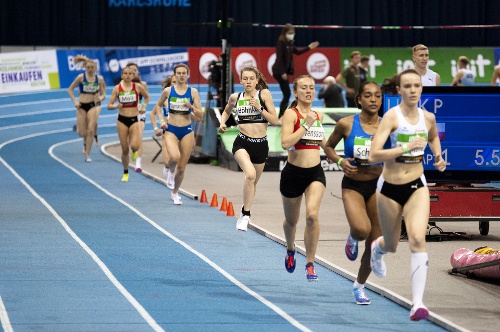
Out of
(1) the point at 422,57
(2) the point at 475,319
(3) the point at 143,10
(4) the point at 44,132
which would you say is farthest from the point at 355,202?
(3) the point at 143,10

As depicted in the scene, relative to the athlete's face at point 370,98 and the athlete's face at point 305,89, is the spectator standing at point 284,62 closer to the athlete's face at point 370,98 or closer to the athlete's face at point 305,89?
the athlete's face at point 305,89

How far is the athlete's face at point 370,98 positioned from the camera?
913 cm

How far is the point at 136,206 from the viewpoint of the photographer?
658 inches

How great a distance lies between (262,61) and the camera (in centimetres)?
3139

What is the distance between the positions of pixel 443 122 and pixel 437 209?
1028mm

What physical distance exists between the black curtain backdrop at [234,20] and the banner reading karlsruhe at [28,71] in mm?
6931

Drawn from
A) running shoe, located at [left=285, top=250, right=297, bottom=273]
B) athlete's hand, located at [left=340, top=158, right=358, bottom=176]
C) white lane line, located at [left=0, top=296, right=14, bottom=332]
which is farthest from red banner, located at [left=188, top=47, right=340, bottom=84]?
white lane line, located at [left=0, top=296, right=14, bottom=332]

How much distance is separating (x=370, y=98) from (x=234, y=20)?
29.3 m

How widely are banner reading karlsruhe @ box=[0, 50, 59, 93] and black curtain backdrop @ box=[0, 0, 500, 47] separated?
22.7 feet

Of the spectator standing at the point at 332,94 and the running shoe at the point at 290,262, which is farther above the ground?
the spectator standing at the point at 332,94

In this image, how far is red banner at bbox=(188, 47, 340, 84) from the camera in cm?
3106

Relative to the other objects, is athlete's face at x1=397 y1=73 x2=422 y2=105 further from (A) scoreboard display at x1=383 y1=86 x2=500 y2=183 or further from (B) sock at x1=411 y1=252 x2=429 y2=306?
(A) scoreboard display at x1=383 y1=86 x2=500 y2=183

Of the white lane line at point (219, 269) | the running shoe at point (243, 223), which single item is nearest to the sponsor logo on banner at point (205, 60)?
the white lane line at point (219, 269)

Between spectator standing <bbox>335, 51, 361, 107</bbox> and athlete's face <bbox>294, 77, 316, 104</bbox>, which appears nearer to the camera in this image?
athlete's face <bbox>294, 77, 316, 104</bbox>
